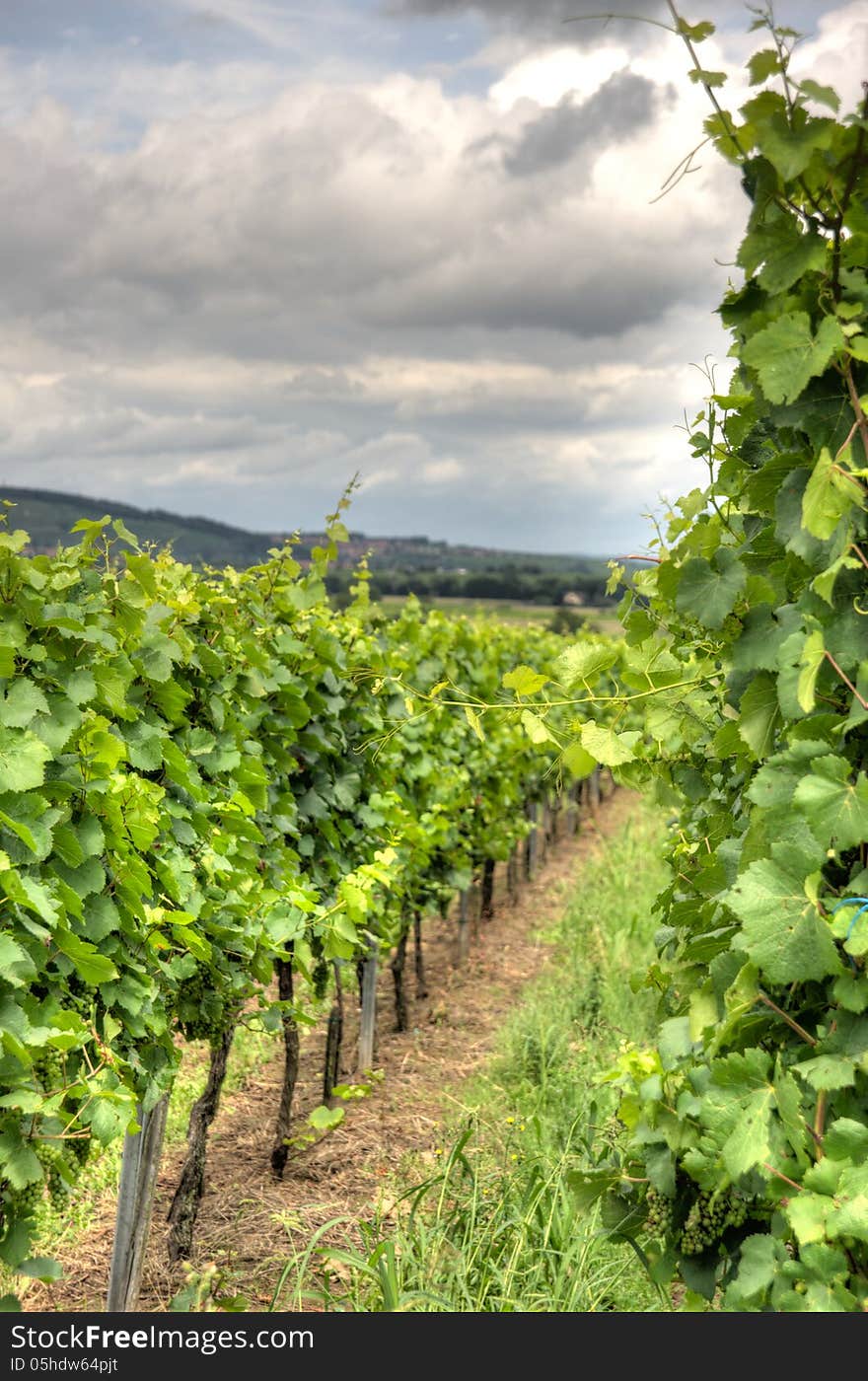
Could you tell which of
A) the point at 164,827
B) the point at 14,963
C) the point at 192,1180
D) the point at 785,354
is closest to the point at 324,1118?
the point at 192,1180

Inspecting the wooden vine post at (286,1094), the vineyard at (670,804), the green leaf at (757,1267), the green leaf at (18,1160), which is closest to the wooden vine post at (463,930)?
the wooden vine post at (286,1094)

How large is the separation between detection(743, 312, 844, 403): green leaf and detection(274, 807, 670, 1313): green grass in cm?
185

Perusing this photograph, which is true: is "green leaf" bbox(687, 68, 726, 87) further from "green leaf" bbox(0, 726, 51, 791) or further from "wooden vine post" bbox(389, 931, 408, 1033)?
"wooden vine post" bbox(389, 931, 408, 1033)

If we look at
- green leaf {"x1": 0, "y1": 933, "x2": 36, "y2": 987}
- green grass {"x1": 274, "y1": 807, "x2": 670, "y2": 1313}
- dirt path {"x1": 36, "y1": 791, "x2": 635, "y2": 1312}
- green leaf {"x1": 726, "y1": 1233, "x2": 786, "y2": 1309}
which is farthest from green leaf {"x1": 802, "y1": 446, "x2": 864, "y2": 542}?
dirt path {"x1": 36, "y1": 791, "x2": 635, "y2": 1312}

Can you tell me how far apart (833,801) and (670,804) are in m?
1.69

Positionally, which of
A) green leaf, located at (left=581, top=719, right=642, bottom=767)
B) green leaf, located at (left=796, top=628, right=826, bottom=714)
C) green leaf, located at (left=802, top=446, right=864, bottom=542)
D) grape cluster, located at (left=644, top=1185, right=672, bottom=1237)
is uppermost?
A: green leaf, located at (left=802, top=446, right=864, bottom=542)

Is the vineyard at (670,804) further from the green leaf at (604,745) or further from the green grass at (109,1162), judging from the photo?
the green grass at (109,1162)

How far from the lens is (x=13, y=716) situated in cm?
263

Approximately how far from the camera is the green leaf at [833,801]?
1.70 meters

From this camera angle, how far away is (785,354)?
1.76 meters

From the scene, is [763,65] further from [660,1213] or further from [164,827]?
[164,827]

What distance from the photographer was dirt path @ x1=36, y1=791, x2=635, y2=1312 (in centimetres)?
443

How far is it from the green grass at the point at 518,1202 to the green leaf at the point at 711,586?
4.67 feet

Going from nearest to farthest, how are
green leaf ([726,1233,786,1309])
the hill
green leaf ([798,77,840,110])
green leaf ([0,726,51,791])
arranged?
green leaf ([798,77,840,110])
green leaf ([726,1233,786,1309])
green leaf ([0,726,51,791])
the hill
